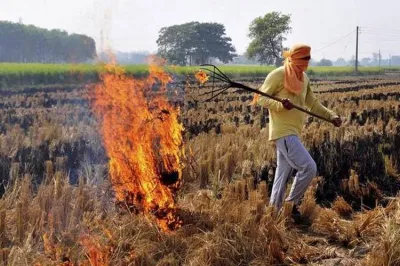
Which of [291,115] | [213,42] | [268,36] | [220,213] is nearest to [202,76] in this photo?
[291,115]

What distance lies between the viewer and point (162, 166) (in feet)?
15.5

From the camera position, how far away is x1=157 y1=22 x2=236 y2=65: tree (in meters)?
38.1

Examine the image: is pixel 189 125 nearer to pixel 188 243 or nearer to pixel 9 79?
pixel 188 243

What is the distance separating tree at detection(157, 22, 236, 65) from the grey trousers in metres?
24.2

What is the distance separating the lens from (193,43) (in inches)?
1829

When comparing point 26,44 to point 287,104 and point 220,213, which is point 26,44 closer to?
point 220,213

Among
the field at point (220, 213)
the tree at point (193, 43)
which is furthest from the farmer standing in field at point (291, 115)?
the tree at point (193, 43)

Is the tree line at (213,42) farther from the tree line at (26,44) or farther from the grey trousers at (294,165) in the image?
the grey trousers at (294,165)

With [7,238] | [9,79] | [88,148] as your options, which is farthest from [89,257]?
[9,79]

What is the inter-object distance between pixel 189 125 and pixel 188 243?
6.68 m

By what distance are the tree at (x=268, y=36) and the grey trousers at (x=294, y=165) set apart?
58.9 m

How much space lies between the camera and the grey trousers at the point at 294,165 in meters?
4.67

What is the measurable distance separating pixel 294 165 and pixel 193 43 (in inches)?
1686

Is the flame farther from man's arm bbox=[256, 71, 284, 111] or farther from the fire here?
man's arm bbox=[256, 71, 284, 111]
